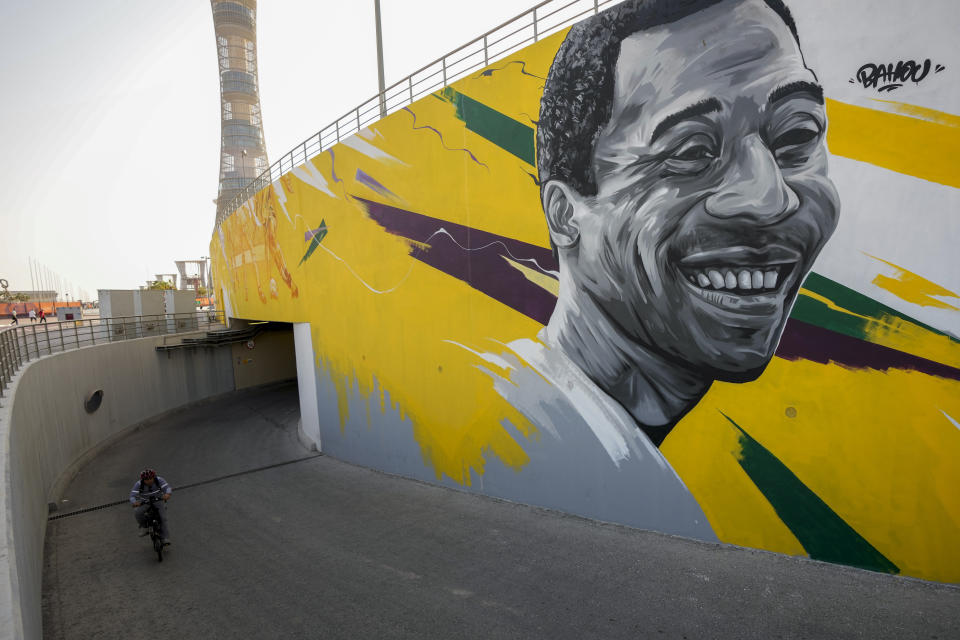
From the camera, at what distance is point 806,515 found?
619 cm

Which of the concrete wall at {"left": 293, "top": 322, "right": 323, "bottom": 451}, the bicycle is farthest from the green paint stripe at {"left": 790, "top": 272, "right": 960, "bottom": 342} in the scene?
the concrete wall at {"left": 293, "top": 322, "right": 323, "bottom": 451}

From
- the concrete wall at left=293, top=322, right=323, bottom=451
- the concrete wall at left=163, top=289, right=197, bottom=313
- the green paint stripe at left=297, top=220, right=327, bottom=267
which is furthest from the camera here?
the concrete wall at left=163, top=289, right=197, bottom=313

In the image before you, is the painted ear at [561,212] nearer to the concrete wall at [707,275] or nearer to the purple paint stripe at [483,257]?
the concrete wall at [707,275]

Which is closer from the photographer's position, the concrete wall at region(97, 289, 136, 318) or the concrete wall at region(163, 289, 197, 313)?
the concrete wall at region(97, 289, 136, 318)

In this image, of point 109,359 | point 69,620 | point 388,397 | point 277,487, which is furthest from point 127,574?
point 109,359

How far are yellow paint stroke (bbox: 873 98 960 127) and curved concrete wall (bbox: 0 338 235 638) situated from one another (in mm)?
8991

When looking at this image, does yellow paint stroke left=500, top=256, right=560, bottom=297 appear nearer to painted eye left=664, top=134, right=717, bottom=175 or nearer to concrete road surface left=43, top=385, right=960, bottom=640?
painted eye left=664, top=134, right=717, bottom=175

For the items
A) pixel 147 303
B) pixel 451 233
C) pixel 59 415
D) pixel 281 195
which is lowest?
pixel 59 415

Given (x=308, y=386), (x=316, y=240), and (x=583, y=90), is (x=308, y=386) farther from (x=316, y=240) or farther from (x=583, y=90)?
(x=583, y=90)

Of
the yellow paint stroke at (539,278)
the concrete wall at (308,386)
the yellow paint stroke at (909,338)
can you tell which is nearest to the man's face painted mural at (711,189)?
the yellow paint stroke at (539,278)

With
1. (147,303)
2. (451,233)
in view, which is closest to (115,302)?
(147,303)

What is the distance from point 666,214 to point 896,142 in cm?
246

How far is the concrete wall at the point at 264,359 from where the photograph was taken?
88.7 ft

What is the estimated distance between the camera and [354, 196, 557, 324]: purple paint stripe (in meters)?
8.41
